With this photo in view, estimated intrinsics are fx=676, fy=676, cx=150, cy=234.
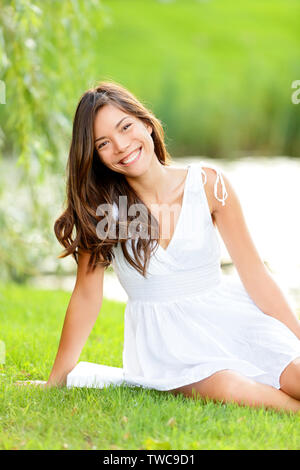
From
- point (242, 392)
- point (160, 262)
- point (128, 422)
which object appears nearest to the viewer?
point (128, 422)

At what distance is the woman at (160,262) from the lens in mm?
2496

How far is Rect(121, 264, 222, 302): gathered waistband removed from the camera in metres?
2.59

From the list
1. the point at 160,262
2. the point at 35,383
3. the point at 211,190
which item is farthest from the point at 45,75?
the point at 35,383

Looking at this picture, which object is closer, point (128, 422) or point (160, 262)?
point (128, 422)

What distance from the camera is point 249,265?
8.72ft

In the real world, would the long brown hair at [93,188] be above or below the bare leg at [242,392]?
above

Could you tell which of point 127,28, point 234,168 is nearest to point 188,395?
point 234,168

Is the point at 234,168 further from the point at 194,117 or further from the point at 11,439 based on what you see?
the point at 11,439

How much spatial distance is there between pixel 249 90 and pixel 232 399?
1099cm

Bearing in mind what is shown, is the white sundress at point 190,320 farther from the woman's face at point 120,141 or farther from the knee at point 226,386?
the woman's face at point 120,141

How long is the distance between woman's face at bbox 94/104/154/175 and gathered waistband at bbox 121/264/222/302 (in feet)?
1.37

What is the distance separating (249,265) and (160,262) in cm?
36

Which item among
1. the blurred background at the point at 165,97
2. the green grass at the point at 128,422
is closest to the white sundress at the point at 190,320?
the green grass at the point at 128,422

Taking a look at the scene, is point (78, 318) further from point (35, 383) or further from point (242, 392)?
point (242, 392)
